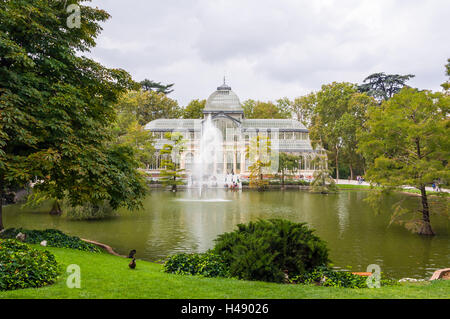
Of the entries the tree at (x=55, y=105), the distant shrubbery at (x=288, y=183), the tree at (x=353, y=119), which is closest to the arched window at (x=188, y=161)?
the distant shrubbery at (x=288, y=183)

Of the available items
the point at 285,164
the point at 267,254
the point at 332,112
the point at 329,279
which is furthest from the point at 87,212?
the point at 332,112

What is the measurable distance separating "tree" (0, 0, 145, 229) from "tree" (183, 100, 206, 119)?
53021 millimetres

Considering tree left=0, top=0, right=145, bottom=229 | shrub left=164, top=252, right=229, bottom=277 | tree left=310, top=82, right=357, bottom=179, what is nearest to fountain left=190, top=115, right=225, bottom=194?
tree left=310, top=82, right=357, bottom=179

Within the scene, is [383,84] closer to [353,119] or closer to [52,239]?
[353,119]

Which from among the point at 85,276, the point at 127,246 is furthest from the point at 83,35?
the point at 85,276

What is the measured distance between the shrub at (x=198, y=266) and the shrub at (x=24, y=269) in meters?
2.18

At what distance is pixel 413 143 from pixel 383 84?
48.1 m

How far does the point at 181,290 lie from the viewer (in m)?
4.98

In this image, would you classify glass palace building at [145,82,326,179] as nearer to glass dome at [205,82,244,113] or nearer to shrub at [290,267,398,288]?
glass dome at [205,82,244,113]

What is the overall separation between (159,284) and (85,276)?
1.43 metres

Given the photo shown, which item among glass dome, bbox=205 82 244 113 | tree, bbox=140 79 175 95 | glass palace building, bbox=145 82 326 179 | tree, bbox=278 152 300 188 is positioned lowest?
tree, bbox=278 152 300 188

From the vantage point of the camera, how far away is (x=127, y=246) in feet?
37.3

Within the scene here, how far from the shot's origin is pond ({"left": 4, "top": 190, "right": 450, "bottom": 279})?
1022 cm

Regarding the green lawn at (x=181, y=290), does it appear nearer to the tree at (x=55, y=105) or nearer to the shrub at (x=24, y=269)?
the shrub at (x=24, y=269)
